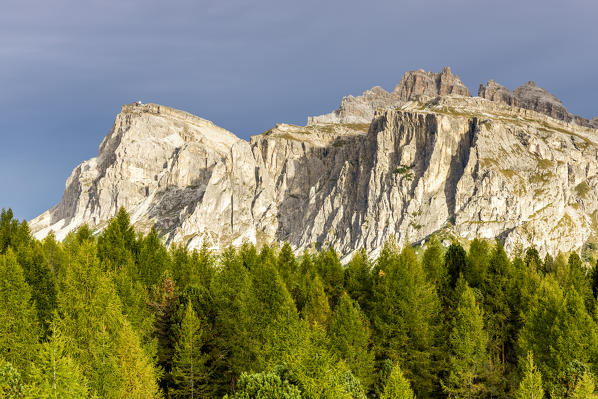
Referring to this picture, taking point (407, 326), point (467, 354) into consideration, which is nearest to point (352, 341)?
point (407, 326)

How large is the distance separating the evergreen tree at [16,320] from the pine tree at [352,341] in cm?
2841

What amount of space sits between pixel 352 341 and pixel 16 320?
106 feet

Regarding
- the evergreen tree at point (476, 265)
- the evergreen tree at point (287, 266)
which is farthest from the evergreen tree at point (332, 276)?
the evergreen tree at point (476, 265)

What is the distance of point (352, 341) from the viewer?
49812 millimetres

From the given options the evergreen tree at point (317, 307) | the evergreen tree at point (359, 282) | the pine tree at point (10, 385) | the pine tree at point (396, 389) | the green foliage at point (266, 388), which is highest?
the evergreen tree at point (359, 282)

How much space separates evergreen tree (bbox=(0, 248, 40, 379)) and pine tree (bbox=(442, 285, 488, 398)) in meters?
40.6

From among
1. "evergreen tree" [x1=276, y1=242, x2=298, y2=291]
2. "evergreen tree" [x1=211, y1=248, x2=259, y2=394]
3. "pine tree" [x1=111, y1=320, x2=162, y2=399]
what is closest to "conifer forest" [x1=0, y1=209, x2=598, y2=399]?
"pine tree" [x1=111, y1=320, x2=162, y2=399]

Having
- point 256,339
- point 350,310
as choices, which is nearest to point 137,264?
point 256,339

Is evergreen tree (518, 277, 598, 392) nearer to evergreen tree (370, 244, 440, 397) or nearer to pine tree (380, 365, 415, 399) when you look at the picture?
evergreen tree (370, 244, 440, 397)

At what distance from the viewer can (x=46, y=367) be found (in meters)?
27.6

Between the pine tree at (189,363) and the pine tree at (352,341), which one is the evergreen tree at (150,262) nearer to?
the pine tree at (189,363)

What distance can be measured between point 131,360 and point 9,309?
14.7 m

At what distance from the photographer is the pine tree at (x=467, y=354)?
49.2 metres

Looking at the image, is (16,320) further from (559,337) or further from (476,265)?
(476,265)
